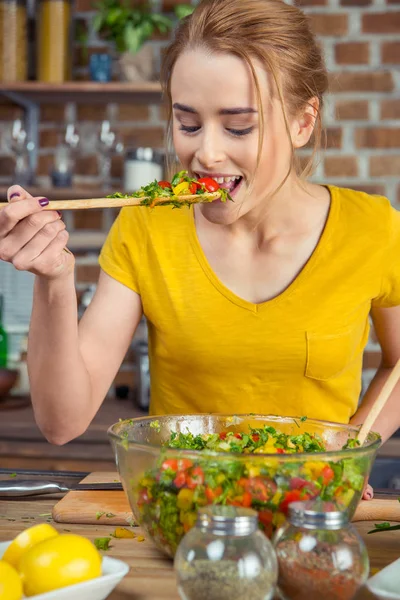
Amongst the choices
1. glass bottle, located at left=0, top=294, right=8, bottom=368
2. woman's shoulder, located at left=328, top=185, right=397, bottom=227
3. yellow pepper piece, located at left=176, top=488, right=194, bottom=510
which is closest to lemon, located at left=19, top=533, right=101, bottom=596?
yellow pepper piece, located at left=176, top=488, right=194, bottom=510

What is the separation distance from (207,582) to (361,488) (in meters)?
0.27

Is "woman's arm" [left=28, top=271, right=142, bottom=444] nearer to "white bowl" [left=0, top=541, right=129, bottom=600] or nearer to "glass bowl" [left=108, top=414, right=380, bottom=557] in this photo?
"glass bowl" [left=108, top=414, right=380, bottom=557]

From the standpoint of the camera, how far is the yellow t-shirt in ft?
5.08

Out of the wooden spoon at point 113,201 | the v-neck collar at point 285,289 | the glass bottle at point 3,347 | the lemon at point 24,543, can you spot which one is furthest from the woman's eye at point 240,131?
the glass bottle at point 3,347

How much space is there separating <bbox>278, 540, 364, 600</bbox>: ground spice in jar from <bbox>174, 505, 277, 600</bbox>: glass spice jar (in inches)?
1.2

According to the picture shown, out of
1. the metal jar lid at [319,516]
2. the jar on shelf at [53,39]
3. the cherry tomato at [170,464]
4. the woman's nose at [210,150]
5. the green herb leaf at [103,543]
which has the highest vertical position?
the jar on shelf at [53,39]

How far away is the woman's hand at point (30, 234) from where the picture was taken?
1021 mm

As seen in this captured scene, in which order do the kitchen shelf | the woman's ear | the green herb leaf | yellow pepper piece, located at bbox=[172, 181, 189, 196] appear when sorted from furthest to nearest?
the kitchen shelf < the woman's ear < yellow pepper piece, located at bbox=[172, 181, 189, 196] < the green herb leaf

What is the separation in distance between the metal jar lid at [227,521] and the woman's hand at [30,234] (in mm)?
507

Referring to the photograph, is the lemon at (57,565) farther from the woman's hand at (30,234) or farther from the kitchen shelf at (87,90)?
the kitchen shelf at (87,90)

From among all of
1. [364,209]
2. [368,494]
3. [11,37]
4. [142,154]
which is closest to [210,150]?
[364,209]

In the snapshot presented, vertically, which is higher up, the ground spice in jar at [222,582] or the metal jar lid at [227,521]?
the metal jar lid at [227,521]

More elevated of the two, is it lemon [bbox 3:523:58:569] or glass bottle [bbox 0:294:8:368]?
lemon [bbox 3:523:58:569]

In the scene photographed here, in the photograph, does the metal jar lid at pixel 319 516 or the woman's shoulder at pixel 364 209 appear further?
the woman's shoulder at pixel 364 209
